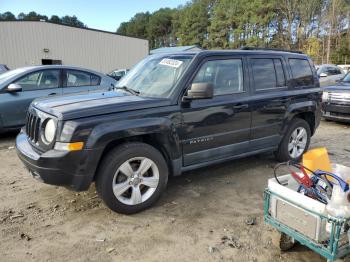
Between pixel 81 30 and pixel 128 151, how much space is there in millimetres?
24787

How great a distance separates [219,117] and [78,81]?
4210 mm

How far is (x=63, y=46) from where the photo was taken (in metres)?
25.0

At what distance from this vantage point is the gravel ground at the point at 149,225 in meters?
2.91

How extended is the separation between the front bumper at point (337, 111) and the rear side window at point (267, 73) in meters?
4.54

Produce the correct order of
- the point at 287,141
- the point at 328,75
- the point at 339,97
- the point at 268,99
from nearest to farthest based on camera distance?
the point at 268,99 → the point at 287,141 → the point at 339,97 → the point at 328,75

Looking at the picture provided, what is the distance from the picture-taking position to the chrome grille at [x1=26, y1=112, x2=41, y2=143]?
3.51m

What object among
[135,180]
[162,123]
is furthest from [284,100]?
[135,180]

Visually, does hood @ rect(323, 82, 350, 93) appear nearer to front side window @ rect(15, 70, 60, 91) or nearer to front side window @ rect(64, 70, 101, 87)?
front side window @ rect(64, 70, 101, 87)

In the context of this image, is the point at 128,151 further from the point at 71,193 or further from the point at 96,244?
the point at 71,193

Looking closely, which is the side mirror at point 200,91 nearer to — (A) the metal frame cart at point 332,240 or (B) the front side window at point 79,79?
(A) the metal frame cart at point 332,240

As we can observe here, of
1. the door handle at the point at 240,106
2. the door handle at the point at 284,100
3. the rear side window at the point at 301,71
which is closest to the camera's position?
the door handle at the point at 240,106

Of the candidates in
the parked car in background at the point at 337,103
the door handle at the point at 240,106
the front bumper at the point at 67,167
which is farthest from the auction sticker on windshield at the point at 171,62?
the parked car in background at the point at 337,103

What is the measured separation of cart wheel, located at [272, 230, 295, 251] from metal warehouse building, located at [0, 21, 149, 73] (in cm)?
2464

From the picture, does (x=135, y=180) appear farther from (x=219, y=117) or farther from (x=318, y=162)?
(x=318, y=162)
